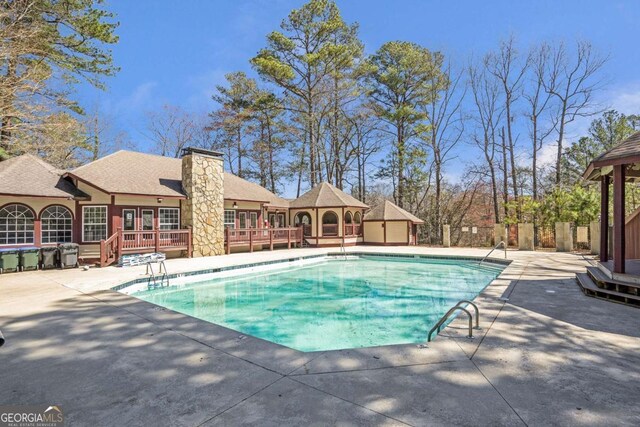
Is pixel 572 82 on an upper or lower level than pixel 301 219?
upper

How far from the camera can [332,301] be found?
831 cm

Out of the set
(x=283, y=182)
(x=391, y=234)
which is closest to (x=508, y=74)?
(x=391, y=234)

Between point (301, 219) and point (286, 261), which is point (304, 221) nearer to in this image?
point (301, 219)

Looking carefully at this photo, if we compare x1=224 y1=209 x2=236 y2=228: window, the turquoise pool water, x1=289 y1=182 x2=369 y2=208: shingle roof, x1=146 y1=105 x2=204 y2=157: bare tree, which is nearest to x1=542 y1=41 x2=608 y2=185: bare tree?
x1=289 y1=182 x2=369 y2=208: shingle roof

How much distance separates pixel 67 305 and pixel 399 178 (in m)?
23.4

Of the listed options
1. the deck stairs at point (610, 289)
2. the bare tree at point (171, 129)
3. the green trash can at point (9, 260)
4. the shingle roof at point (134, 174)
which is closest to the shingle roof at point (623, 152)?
the deck stairs at point (610, 289)

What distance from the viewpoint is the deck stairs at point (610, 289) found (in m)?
5.85

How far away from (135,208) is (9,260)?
454 centimetres

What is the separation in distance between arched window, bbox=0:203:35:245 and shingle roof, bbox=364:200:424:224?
17.3m

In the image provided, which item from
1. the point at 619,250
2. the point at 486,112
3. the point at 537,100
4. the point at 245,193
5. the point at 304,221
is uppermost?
the point at 537,100

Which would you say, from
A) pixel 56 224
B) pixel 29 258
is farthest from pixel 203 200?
pixel 29 258

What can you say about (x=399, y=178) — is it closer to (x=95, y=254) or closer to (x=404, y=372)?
(x=95, y=254)

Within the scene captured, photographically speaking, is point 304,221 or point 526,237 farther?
point 304,221

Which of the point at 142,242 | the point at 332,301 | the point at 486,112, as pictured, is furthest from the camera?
the point at 486,112
